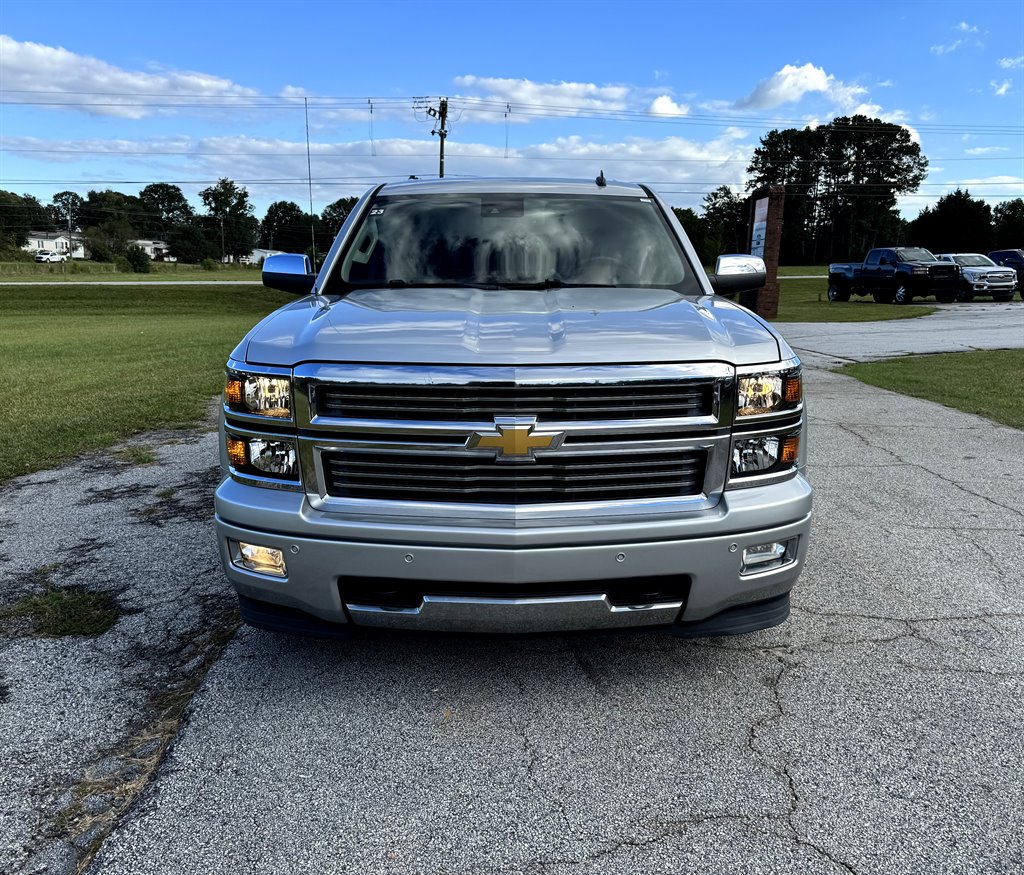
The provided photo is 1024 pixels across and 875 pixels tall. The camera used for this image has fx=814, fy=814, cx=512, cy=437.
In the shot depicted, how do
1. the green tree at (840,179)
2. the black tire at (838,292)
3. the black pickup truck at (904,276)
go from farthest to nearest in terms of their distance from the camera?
the green tree at (840,179) → the black tire at (838,292) → the black pickup truck at (904,276)

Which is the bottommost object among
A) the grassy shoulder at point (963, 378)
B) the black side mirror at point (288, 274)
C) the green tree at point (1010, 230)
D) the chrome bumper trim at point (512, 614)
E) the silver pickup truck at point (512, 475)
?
the grassy shoulder at point (963, 378)

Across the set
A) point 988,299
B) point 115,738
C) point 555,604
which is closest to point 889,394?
point 555,604

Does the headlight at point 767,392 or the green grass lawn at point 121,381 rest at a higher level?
the headlight at point 767,392

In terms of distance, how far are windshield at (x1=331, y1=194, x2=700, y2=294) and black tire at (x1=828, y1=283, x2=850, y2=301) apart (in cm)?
2950

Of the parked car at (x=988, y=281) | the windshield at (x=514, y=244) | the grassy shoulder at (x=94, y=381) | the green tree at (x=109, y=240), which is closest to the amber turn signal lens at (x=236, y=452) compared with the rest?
the windshield at (x=514, y=244)

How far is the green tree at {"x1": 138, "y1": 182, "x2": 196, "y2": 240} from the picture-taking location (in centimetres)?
13812

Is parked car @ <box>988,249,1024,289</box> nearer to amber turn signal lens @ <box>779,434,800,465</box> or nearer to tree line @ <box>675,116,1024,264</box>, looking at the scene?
amber turn signal lens @ <box>779,434,800,465</box>

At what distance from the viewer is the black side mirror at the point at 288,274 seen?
410cm

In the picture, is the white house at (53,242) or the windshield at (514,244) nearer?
the windshield at (514,244)

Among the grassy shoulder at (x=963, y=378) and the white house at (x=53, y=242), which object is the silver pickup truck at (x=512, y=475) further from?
the white house at (x=53, y=242)

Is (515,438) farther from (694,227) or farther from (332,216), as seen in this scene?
(332,216)

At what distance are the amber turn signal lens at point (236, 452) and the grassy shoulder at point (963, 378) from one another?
7495 millimetres

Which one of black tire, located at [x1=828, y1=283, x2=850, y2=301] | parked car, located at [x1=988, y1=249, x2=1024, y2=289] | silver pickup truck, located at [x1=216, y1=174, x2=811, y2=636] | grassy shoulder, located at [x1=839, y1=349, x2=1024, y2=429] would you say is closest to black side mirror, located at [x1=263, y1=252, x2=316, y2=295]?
silver pickup truck, located at [x1=216, y1=174, x2=811, y2=636]

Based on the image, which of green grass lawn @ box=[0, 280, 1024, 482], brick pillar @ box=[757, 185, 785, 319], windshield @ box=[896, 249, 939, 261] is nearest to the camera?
green grass lawn @ box=[0, 280, 1024, 482]
